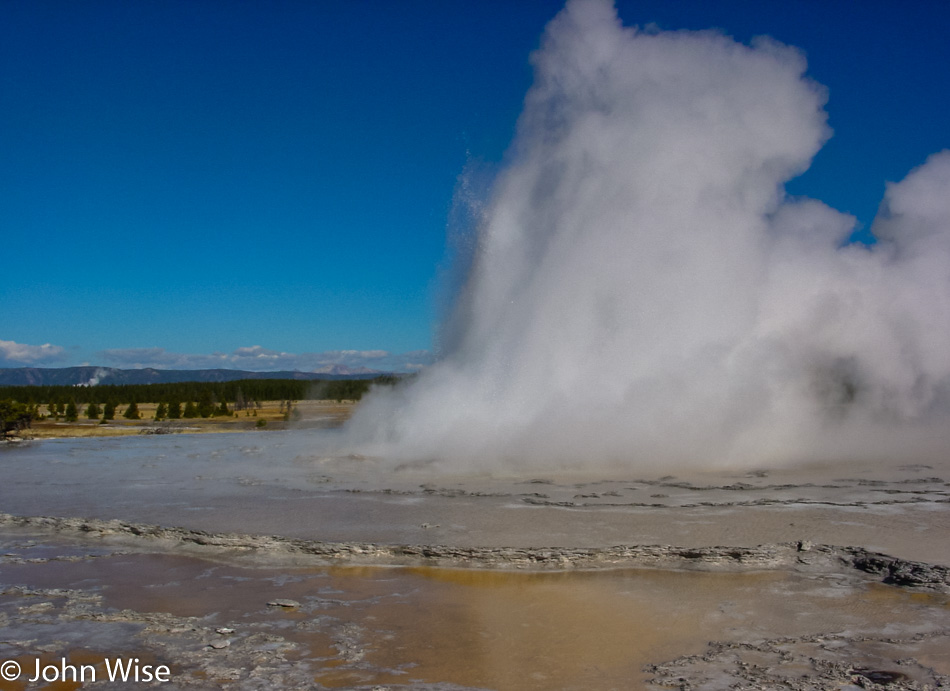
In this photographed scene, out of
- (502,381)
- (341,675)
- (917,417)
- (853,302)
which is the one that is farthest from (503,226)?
(341,675)

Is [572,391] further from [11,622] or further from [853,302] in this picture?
[11,622]

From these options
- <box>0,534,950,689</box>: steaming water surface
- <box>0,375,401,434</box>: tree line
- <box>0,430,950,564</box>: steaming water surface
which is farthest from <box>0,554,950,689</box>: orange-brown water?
<box>0,375,401,434</box>: tree line

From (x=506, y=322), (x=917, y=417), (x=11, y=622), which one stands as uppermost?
(x=506, y=322)

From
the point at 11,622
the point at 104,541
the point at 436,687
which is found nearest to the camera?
the point at 436,687

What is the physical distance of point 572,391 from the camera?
11.1 meters

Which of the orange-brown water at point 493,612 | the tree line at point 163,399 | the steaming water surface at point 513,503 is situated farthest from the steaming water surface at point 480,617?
the tree line at point 163,399

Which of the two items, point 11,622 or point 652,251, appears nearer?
point 11,622

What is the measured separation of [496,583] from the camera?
4.93 metres

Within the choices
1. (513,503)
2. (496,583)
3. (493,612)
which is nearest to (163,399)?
(513,503)

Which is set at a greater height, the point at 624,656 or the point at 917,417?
the point at 917,417

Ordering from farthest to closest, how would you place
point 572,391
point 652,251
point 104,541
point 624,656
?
1. point 652,251
2. point 572,391
3. point 104,541
4. point 624,656

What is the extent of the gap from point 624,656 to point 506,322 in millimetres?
8775

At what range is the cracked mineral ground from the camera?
11.6 feet

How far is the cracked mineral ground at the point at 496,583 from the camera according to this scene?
3.54m
